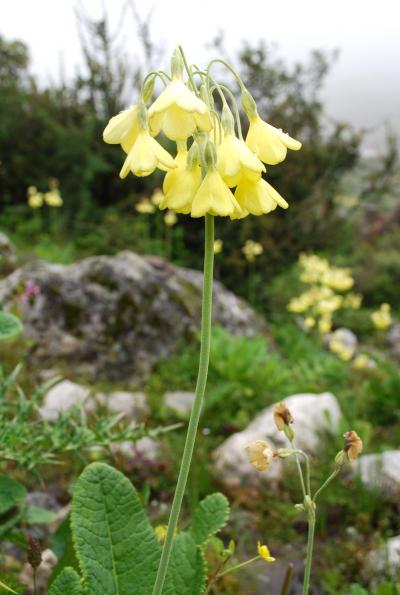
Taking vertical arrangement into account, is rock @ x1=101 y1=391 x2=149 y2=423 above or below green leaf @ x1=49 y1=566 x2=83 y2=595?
above

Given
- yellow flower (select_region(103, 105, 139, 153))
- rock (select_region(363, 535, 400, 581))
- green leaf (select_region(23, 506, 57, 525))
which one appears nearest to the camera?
yellow flower (select_region(103, 105, 139, 153))

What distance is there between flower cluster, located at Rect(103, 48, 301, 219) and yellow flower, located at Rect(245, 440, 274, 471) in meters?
0.46

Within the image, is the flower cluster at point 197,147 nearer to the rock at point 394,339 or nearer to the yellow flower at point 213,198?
the yellow flower at point 213,198

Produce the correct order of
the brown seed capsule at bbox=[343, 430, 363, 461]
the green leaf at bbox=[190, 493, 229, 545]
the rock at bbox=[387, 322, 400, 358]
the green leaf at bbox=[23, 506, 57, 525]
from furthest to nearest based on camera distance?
the rock at bbox=[387, 322, 400, 358], the green leaf at bbox=[23, 506, 57, 525], the green leaf at bbox=[190, 493, 229, 545], the brown seed capsule at bbox=[343, 430, 363, 461]

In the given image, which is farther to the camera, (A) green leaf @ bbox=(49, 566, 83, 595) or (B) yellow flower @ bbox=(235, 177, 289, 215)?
(A) green leaf @ bbox=(49, 566, 83, 595)

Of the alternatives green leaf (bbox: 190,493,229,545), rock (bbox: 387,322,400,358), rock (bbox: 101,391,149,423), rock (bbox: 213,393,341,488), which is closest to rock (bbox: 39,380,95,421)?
rock (bbox: 101,391,149,423)

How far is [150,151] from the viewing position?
2.98 feet

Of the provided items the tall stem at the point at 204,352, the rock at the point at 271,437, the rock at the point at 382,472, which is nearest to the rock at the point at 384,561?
the rock at the point at 382,472

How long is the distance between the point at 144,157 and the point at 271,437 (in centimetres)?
286

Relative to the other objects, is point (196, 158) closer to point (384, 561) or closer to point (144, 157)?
point (144, 157)

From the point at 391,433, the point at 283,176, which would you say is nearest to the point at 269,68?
the point at 283,176

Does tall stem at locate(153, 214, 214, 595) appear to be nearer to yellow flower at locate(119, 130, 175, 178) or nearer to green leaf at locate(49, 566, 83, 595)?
yellow flower at locate(119, 130, 175, 178)

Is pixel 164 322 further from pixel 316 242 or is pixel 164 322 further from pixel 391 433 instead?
pixel 316 242

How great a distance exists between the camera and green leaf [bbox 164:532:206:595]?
1.24m
